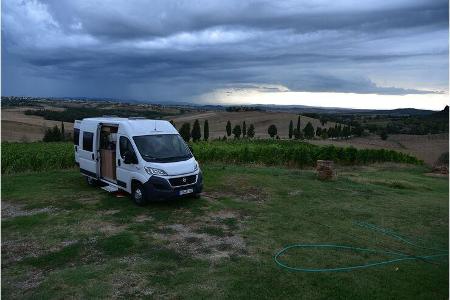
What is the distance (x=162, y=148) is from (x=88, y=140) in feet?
10.9

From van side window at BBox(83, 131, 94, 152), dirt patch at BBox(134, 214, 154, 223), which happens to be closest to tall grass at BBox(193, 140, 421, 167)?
van side window at BBox(83, 131, 94, 152)

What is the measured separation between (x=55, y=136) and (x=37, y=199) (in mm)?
43303

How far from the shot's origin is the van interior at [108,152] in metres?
12.9

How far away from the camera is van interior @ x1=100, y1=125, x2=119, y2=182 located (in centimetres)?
1294

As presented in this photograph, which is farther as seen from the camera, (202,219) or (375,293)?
(202,219)

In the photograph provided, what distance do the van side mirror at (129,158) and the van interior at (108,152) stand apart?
1141 millimetres

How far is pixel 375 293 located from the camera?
6508mm

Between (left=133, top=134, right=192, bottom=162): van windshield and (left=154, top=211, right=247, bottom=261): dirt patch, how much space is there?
7.38 ft

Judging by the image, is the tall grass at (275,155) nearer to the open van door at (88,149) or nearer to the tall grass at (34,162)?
the tall grass at (34,162)

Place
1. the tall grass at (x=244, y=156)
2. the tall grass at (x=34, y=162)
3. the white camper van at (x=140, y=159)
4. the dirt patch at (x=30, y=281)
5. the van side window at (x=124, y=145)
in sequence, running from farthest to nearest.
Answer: the tall grass at (x=244, y=156), the tall grass at (x=34, y=162), the van side window at (x=124, y=145), the white camper van at (x=140, y=159), the dirt patch at (x=30, y=281)

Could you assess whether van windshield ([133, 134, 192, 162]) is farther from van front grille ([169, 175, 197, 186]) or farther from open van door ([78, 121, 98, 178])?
open van door ([78, 121, 98, 178])

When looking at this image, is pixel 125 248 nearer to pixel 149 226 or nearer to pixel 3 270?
pixel 149 226

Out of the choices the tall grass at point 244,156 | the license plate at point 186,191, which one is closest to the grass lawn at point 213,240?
the license plate at point 186,191

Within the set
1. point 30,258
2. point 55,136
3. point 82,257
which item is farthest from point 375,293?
point 55,136
